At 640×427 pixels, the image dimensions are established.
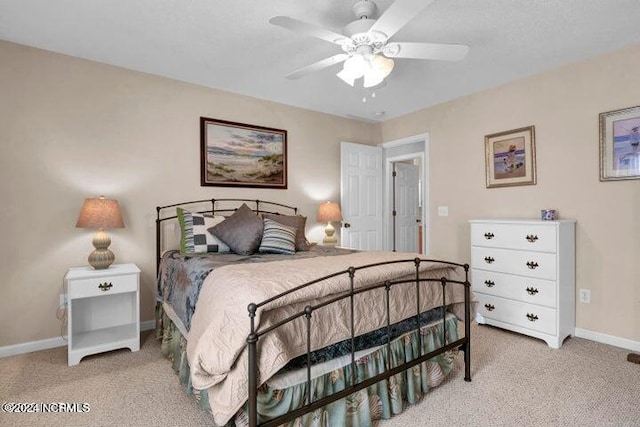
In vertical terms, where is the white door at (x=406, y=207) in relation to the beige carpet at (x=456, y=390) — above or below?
above

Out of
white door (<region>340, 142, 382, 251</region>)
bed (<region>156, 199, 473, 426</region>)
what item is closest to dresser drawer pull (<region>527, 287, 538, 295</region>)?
bed (<region>156, 199, 473, 426</region>)

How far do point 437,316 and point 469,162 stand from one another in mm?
2384

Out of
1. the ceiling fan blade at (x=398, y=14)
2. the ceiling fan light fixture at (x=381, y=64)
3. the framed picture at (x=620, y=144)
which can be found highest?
the ceiling fan blade at (x=398, y=14)

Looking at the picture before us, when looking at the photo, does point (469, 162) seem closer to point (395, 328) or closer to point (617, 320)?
point (617, 320)

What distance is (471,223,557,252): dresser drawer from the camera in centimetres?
292

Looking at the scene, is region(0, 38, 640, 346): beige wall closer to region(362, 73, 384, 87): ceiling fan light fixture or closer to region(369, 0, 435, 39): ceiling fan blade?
region(362, 73, 384, 87): ceiling fan light fixture

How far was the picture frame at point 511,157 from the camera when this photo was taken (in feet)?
11.3

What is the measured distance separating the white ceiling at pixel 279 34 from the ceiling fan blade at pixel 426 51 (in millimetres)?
283

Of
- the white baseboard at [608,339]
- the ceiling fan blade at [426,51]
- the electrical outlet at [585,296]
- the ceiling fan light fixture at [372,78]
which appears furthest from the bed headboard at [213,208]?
the white baseboard at [608,339]

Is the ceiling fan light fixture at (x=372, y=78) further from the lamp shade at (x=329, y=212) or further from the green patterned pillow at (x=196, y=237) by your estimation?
the lamp shade at (x=329, y=212)

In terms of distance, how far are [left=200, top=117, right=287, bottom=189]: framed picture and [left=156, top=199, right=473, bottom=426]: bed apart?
132 cm

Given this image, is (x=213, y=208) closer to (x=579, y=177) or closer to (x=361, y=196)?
(x=361, y=196)

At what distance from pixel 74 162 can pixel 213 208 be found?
130 centimetres

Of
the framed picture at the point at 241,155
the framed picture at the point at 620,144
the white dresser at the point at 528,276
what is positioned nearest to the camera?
the framed picture at the point at 620,144
